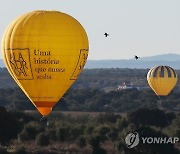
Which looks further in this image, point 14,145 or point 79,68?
point 14,145

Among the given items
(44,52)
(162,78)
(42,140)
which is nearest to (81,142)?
(42,140)

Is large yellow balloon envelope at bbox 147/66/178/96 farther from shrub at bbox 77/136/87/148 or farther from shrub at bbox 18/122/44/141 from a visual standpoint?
shrub at bbox 77/136/87/148

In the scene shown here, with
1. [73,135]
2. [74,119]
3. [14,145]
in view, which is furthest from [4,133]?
[74,119]

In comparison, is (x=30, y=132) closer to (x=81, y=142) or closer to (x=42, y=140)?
(x=42, y=140)

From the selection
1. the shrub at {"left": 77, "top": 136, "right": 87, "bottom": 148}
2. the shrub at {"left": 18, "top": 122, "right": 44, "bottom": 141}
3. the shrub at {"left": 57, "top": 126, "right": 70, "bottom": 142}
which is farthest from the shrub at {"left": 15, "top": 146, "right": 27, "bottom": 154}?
the shrub at {"left": 57, "top": 126, "right": 70, "bottom": 142}

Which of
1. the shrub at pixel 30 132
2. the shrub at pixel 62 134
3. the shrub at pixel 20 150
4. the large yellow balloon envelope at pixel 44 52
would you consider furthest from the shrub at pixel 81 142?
the large yellow balloon envelope at pixel 44 52

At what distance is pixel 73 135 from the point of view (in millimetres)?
87250

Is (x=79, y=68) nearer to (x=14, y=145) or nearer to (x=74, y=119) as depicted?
(x=14, y=145)

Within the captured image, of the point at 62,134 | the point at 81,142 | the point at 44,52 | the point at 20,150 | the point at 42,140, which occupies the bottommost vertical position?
the point at 62,134

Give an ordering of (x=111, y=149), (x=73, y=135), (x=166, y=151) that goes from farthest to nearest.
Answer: (x=73, y=135)
(x=111, y=149)
(x=166, y=151)

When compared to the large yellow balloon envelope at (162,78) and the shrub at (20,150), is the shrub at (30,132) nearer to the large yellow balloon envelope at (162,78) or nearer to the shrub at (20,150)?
the shrub at (20,150)

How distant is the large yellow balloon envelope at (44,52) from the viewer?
61500mm

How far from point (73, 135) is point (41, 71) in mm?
26086

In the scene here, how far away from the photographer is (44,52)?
61438 mm
